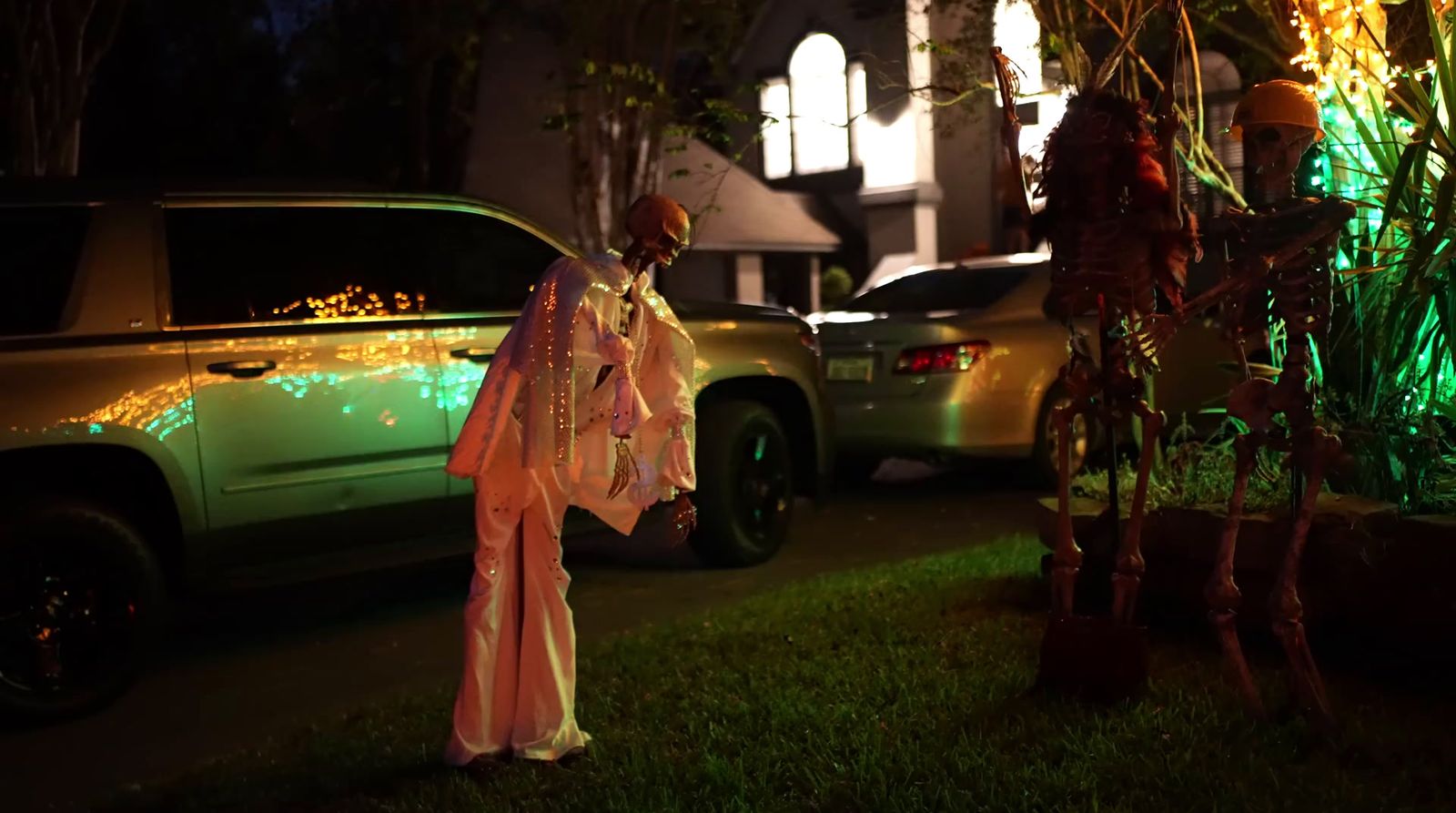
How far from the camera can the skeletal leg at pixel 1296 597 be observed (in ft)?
12.5

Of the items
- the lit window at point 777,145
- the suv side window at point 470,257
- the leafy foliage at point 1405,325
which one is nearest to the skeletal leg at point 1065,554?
the leafy foliage at point 1405,325

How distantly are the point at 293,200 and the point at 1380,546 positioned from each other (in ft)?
14.2

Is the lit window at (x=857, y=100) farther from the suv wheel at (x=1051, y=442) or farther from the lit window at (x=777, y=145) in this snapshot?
the suv wheel at (x=1051, y=442)

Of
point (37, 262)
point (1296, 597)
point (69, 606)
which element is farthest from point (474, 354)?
point (1296, 597)

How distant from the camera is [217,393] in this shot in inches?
215

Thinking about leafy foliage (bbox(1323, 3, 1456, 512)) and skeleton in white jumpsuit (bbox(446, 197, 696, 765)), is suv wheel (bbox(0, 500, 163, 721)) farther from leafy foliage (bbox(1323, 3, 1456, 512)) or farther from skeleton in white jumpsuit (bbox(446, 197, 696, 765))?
leafy foliage (bbox(1323, 3, 1456, 512))

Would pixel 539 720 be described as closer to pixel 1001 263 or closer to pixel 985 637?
pixel 985 637

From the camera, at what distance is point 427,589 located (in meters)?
7.34

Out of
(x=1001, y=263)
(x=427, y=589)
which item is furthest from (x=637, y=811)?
(x=1001, y=263)

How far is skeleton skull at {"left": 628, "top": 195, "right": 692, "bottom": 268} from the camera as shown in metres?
4.00

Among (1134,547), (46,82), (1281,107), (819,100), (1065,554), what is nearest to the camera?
(1281,107)

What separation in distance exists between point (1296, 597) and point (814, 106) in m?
18.4

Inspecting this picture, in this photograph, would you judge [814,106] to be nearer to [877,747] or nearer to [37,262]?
[37,262]

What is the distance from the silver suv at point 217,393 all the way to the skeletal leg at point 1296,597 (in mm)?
3553
